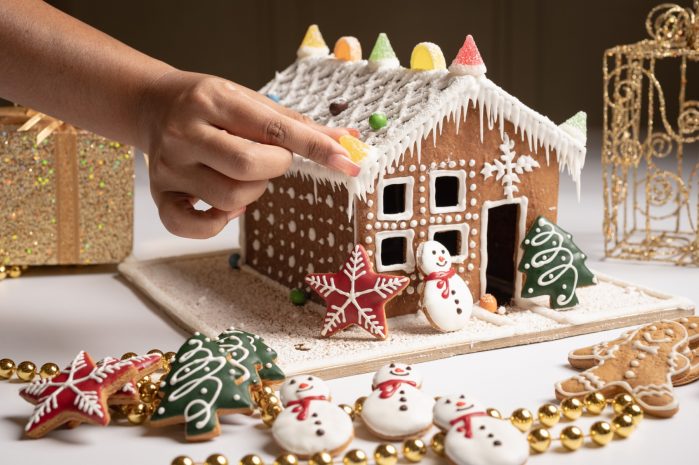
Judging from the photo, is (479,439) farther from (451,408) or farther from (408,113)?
(408,113)

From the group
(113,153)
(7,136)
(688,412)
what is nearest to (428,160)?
(688,412)

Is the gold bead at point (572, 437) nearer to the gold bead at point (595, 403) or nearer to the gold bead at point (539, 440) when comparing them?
the gold bead at point (539, 440)

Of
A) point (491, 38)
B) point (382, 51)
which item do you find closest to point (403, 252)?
point (382, 51)

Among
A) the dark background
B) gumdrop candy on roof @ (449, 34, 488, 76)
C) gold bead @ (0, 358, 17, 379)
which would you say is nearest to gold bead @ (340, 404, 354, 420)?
gold bead @ (0, 358, 17, 379)

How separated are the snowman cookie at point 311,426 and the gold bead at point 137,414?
26 cm

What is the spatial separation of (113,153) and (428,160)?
3.18ft

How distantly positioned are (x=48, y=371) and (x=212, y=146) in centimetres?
55

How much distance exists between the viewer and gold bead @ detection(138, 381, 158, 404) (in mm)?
1857

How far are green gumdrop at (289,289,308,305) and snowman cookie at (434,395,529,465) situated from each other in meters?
0.80

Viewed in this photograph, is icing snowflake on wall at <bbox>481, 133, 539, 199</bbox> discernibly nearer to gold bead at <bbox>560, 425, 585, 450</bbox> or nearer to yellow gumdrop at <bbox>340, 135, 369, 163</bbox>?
yellow gumdrop at <bbox>340, 135, 369, 163</bbox>

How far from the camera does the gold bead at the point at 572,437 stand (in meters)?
1.67

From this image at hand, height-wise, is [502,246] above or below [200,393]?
above

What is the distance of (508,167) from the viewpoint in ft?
7.67

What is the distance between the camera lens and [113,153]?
2.78m
